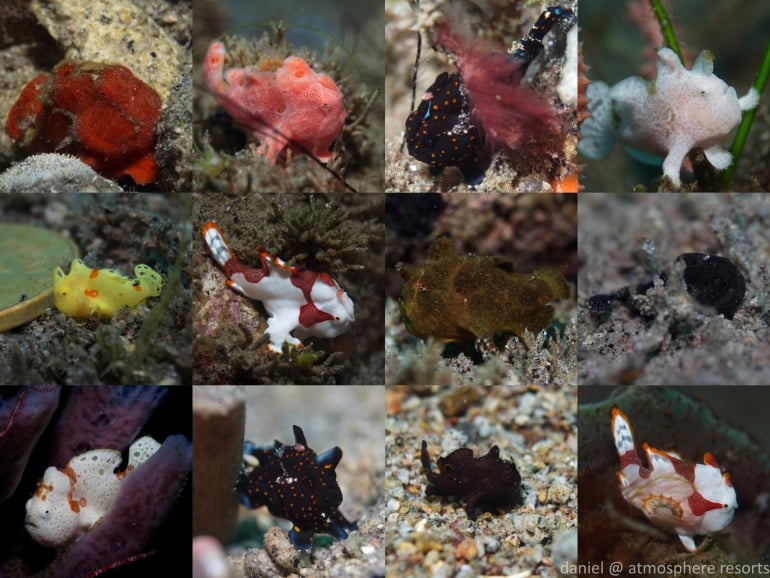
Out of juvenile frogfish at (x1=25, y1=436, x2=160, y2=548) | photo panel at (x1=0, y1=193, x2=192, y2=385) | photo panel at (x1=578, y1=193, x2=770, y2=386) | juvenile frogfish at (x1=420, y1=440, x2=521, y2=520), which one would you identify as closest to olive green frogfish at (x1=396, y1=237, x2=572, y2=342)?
photo panel at (x1=578, y1=193, x2=770, y2=386)

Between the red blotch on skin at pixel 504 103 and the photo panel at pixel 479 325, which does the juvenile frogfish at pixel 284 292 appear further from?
the red blotch on skin at pixel 504 103

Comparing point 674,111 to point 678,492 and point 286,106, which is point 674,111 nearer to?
point 678,492

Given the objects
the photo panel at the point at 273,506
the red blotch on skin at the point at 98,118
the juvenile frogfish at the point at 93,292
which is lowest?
the photo panel at the point at 273,506

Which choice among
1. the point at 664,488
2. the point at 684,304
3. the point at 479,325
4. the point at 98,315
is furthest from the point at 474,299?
the point at 98,315

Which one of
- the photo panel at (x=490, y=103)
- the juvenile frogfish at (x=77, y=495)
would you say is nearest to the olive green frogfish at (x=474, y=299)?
the photo panel at (x=490, y=103)

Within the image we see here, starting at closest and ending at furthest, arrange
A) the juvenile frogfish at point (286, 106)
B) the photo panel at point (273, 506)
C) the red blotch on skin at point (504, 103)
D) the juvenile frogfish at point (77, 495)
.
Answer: the juvenile frogfish at point (77, 495) < the photo panel at point (273, 506) < the red blotch on skin at point (504, 103) < the juvenile frogfish at point (286, 106)

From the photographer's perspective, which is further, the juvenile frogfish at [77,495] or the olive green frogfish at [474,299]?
the olive green frogfish at [474,299]

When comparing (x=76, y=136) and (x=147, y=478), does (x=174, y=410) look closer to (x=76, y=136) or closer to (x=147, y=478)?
(x=147, y=478)
